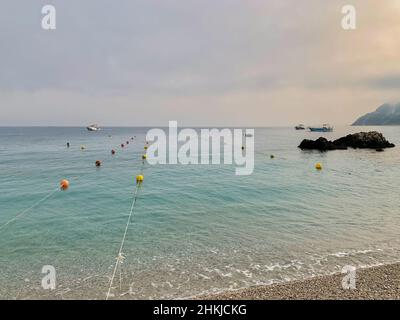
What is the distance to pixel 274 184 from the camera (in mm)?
27578

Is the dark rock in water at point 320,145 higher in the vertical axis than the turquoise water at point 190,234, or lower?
higher

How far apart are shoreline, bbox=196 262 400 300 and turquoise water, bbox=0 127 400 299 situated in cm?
83

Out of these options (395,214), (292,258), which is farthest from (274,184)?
(292,258)

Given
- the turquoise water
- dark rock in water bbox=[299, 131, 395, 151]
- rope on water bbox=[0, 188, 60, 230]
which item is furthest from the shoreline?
dark rock in water bbox=[299, 131, 395, 151]

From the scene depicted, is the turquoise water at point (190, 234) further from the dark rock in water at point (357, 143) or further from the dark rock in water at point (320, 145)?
the dark rock in water at point (357, 143)

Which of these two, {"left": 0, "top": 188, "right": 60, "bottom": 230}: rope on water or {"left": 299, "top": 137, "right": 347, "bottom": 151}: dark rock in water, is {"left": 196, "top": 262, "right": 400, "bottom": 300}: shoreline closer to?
{"left": 0, "top": 188, "right": 60, "bottom": 230}: rope on water

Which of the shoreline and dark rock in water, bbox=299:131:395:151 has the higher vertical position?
dark rock in water, bbox=299:131:395:151

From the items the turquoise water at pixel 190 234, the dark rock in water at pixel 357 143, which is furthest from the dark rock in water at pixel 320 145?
the turquoise water at pixel 190 234

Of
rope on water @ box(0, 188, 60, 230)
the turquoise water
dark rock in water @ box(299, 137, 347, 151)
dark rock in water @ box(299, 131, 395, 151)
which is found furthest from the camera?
dark rock in water @ box(299, 131, 395, 151)

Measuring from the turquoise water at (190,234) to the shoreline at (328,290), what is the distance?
32.5 inches

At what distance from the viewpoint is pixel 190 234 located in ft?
48.1

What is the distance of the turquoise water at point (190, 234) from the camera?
10.3m

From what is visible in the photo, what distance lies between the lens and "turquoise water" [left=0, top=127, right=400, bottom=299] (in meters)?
10.3

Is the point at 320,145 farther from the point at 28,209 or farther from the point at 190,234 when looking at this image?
the point at 28,209
